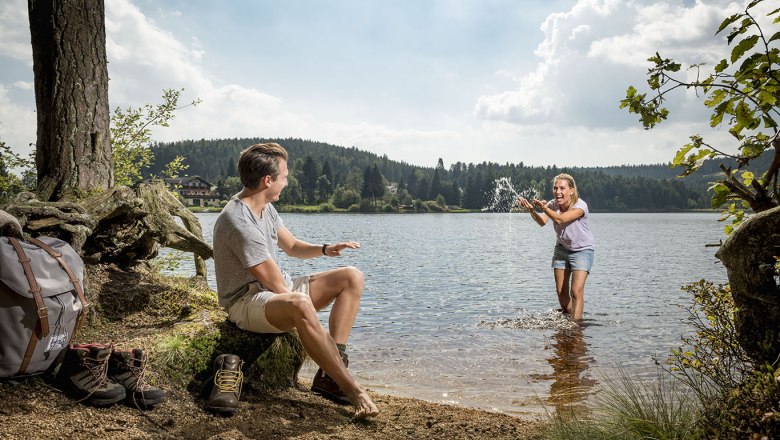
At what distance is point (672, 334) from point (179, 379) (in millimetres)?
9319

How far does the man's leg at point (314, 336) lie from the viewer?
450 cm

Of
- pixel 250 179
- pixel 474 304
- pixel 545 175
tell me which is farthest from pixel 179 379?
pixel 545 175

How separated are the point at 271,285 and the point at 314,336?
1.78ft

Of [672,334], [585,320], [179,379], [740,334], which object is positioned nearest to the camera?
[740,334]

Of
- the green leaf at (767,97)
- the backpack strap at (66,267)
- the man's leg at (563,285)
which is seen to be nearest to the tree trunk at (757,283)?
the green leaf at (767,97)

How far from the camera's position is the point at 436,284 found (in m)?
19.8

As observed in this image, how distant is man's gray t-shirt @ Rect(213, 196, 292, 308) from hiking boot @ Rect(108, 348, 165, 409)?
90 centimetres

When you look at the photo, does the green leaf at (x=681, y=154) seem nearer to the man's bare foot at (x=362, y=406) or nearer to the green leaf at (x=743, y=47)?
the green leaf at (x=743, y=47)

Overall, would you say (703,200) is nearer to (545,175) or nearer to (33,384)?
(545,175)

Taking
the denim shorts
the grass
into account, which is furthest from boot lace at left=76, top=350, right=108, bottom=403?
the denim shorts

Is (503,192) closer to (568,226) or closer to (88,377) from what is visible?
(568,226)

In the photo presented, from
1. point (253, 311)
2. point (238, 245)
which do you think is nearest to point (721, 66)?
point (238, 245)

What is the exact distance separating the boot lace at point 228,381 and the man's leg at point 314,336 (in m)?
0.51

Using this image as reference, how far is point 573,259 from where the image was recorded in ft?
31.3
